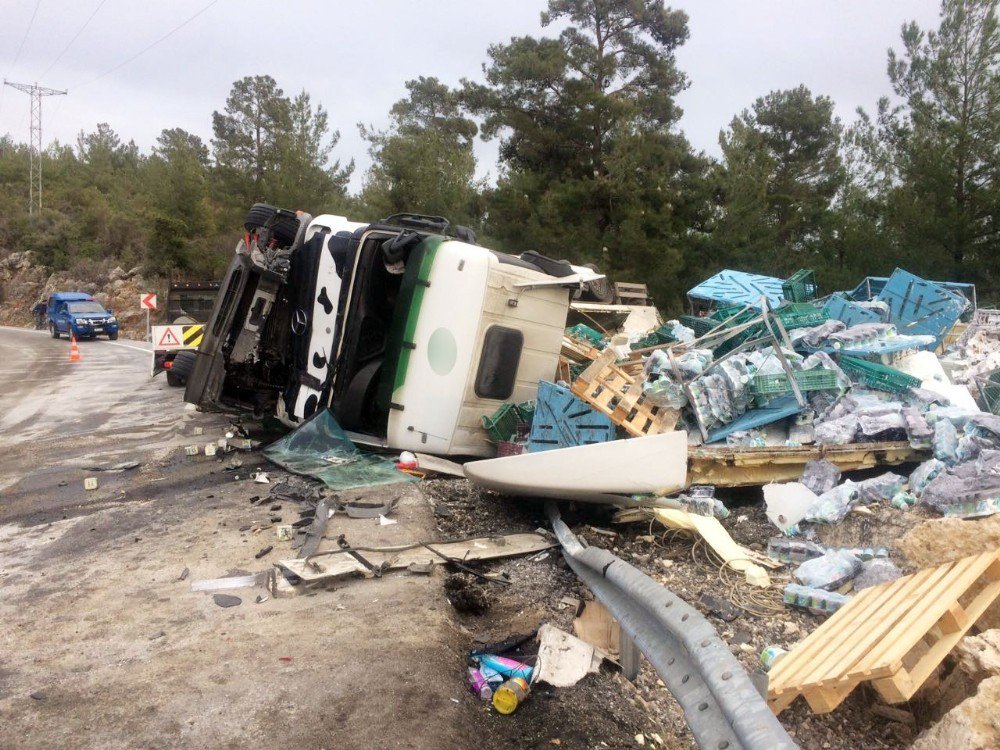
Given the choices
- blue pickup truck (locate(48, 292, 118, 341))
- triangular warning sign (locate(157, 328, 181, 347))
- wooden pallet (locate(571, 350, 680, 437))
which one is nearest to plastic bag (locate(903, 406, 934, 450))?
wooden pallet (locate(571, 350, 680, 437))

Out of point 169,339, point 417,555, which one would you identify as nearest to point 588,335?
point 417,555

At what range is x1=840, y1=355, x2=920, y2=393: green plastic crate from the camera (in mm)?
6605

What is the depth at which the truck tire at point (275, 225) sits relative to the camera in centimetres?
738

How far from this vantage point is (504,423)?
21.5ft

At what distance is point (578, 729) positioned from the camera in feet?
9.43

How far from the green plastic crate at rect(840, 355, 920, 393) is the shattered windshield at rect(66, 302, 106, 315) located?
27008 mm

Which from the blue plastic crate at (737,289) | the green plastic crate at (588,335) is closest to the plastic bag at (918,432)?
the green plastic crate at (588,335)

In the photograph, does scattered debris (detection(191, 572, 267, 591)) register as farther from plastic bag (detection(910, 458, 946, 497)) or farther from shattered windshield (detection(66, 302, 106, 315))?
shattered windshield (detection(66, 302, 106, 315))

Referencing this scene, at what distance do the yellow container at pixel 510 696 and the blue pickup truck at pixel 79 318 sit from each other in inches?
1035

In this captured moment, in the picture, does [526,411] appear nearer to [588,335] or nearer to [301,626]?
[588,335]

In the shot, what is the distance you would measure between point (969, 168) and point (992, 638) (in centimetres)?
1551

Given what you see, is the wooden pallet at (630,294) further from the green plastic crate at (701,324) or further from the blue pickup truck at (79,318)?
the blue pickup truck at (79,318)

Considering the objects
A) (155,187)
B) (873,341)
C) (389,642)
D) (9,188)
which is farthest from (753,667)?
(9,188)

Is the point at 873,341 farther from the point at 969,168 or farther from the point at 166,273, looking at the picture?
the point at 166,273
